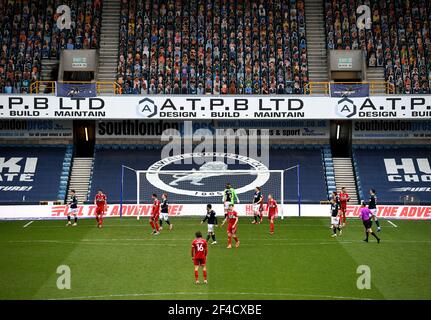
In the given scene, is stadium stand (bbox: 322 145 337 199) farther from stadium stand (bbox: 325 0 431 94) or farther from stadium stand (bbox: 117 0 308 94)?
stadium stand (bbox: 325 0 431 94)

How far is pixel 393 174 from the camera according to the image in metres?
40.1

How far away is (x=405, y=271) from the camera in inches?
782

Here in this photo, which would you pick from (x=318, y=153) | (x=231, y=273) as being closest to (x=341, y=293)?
(x=231, y=273)

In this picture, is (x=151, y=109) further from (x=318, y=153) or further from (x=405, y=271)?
(x=405, y=271)

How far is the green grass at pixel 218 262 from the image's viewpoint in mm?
17203

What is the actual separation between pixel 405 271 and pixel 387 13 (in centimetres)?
2905

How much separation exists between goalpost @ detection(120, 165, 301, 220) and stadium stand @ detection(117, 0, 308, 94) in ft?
17.2

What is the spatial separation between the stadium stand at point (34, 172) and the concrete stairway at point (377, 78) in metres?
19.6

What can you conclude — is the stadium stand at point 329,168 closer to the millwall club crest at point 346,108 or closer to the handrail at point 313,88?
the handrail at point 313,88

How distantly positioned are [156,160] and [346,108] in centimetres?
1191

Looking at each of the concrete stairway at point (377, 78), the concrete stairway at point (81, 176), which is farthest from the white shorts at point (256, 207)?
the concrete stairway at point (377, 78)

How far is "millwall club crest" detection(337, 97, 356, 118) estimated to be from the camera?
126 ft

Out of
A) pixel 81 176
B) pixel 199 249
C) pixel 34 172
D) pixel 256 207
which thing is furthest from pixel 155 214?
pixel 34 172
